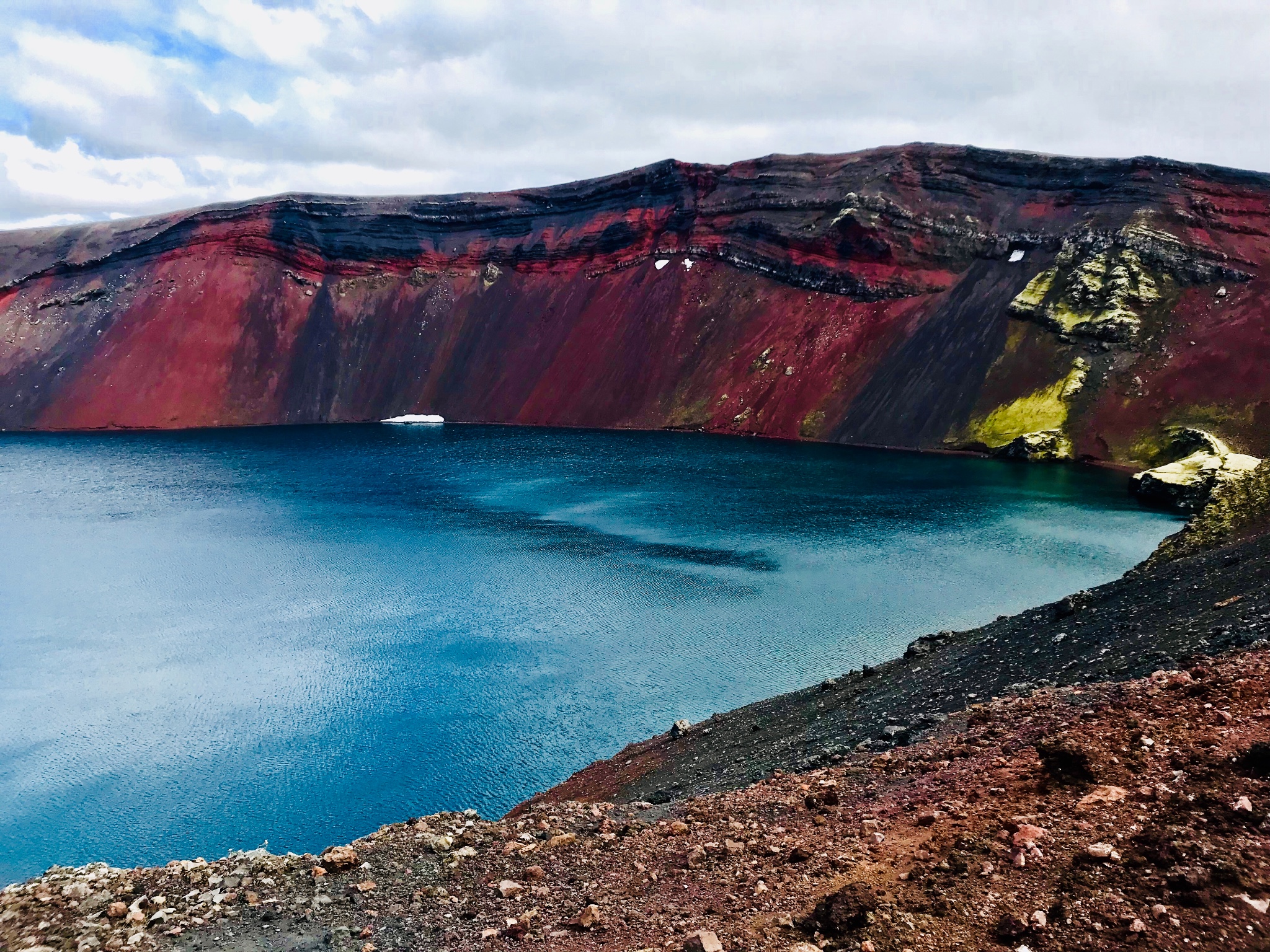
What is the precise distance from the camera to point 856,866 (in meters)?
7.39

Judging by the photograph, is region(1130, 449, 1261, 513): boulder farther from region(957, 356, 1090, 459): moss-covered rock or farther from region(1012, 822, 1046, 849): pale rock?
region(1012, 822, 1046, 849): pale rock

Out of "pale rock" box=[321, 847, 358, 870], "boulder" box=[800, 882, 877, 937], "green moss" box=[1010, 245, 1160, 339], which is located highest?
"green moss" box=[1010, 245, 1160, 339]

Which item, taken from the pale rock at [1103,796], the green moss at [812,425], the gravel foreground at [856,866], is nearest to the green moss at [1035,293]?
the green moss at [812,425]

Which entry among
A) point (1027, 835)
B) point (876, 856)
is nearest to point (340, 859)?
point (876, 856)

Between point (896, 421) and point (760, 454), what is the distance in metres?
10.1

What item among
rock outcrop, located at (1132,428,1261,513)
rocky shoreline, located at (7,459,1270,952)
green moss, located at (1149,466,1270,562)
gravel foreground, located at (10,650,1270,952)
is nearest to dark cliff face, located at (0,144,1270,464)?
rock outcrop, located at (1132,428,1261,513)

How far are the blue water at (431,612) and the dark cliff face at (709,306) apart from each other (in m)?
9.90

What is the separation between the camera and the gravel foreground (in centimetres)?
577

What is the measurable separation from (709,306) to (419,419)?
27.0 m

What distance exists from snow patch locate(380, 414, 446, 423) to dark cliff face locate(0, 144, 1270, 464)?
1.10 meters

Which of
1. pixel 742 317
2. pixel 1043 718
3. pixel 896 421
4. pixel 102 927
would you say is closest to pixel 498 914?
pixel 102 927

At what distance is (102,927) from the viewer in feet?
26.9

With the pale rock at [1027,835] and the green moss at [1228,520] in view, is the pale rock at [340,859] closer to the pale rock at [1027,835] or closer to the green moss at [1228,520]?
the pale rock at [1027,835]

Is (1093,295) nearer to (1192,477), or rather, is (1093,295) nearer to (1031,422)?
(1031,422)
